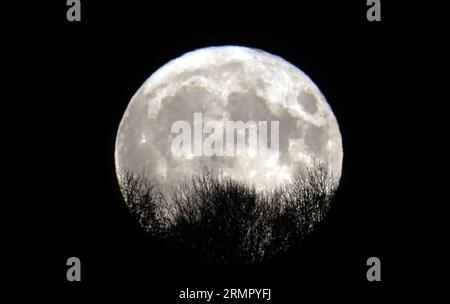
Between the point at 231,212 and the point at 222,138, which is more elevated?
the point at 222,138

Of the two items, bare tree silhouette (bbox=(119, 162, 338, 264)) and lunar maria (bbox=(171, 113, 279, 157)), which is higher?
lunar maria (bbox=(171, 113, 279, 157))

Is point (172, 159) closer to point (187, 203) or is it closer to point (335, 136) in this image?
point (187, 203)

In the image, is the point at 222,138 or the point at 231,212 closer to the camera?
the point at 222,138

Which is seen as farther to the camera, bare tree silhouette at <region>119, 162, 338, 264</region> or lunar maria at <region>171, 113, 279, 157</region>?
bare tree silhouette at <region>119, 162, 338, 264</region>

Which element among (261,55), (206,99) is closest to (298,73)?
(261,55)
